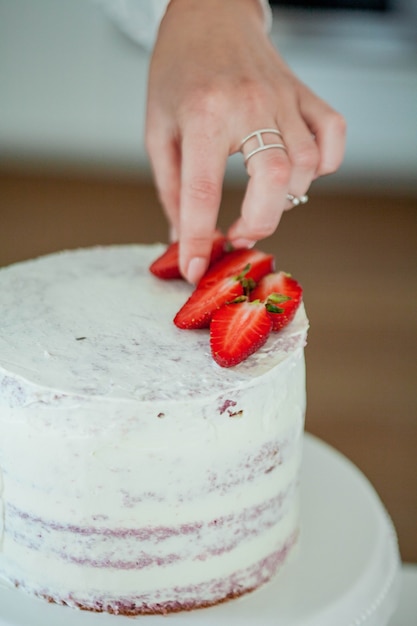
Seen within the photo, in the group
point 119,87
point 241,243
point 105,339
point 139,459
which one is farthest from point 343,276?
point 139,459

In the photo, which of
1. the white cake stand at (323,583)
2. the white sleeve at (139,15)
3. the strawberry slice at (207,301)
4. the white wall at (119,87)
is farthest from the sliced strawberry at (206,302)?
the white wall at (119,87)

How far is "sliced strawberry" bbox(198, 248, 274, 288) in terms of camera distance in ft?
5.32

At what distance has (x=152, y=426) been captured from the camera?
4.16 ft

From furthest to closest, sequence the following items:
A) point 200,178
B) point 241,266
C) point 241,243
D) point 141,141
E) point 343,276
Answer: point 141,141
point 343,276
point 241,243
point 241,266
point 200,178

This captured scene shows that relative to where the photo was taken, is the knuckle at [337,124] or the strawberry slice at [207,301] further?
the knuckle at [337,124]

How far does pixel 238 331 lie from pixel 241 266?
30cm

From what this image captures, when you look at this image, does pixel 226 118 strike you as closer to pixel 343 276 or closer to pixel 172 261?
pixel 172 261

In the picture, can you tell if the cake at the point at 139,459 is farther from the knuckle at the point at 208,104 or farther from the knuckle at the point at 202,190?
the knuckle at the point at 208,104

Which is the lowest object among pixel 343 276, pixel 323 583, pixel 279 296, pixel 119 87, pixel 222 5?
pixel 343 276

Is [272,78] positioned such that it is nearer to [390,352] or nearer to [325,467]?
[325,467]

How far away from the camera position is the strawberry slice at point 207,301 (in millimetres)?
1478

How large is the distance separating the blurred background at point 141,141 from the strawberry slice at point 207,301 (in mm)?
2679

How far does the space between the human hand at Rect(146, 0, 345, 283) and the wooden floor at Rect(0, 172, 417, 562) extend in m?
1.29

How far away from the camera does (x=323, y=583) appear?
59.3 inches
